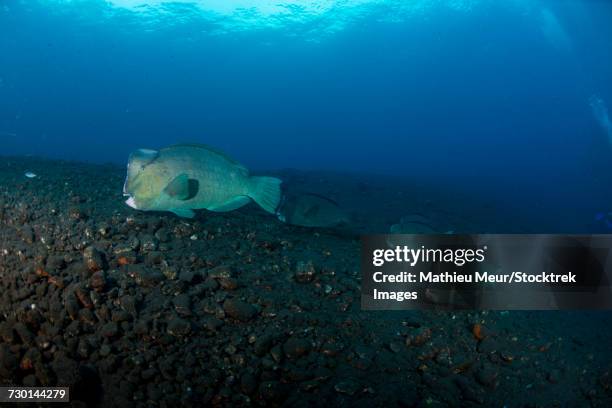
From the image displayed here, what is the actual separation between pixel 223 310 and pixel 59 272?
1.34m

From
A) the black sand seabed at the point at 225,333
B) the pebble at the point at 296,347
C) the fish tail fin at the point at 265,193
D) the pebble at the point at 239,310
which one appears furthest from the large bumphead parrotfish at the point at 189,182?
the pebble at the point at 296,347

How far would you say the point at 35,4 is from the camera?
123 feet

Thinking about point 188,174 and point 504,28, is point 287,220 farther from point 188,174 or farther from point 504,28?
point 504,28

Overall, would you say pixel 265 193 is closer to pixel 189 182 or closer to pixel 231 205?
pixel 231 205

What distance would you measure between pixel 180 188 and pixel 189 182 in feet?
0.54

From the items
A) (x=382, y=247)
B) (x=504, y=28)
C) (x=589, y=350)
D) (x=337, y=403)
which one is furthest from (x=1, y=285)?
(x=504, y=28)

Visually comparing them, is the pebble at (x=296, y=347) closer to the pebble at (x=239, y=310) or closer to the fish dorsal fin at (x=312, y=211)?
the pebble at (x=239, y=310)

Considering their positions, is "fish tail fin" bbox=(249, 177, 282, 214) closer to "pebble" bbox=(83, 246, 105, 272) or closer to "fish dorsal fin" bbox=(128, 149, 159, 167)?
"fish dorsal fin" bbox=(128, 149, 159, 167)

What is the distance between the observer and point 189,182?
125 inches

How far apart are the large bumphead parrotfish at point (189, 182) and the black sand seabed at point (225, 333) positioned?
429 mm

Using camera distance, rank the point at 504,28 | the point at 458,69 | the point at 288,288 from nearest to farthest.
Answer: the point at 288,288, the point at 504,28, the point at 458,69

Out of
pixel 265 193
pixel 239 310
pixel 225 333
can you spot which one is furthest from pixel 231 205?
pixel 225 333

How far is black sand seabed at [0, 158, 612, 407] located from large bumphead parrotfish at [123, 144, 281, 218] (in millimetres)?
429

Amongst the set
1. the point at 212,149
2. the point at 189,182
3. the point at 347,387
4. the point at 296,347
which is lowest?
the point at 347,387
